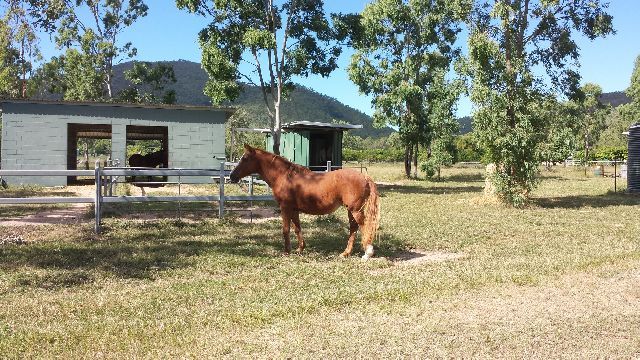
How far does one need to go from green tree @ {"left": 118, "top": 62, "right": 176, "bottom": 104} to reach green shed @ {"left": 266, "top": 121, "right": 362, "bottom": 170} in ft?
→ 43.0

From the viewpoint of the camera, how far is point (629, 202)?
61.5ft

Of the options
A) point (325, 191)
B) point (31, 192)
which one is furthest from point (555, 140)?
point (31, 192)

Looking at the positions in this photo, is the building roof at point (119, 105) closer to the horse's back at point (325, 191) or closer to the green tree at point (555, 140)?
the green tree at point (555, 140)

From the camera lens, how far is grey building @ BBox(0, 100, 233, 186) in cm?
2108

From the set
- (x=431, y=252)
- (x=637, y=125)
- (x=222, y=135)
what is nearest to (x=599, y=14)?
(x=637, y=125)

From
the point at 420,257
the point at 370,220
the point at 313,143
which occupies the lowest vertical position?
the point at 420,257

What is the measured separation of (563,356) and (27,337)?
15.7 ft

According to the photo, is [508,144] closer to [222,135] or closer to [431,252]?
[431,252]

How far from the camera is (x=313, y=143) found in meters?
28.7

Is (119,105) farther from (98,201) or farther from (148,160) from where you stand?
(98,201)

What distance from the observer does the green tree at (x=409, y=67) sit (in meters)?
31.2

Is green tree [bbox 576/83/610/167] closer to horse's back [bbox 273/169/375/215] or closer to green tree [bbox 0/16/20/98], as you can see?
green tree [bbox 0/16/20/98]

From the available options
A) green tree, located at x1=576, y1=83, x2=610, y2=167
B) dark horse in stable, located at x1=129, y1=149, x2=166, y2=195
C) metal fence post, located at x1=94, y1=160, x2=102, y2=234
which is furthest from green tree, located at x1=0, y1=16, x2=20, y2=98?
green tree, located at x1=576, y1=83, x2=610, y2=167

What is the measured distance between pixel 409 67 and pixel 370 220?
25.7 m
